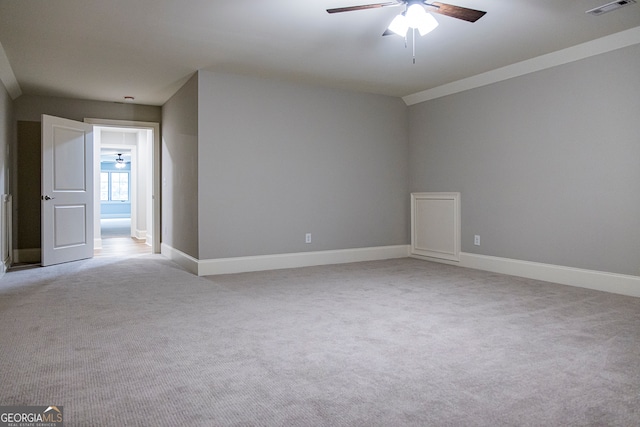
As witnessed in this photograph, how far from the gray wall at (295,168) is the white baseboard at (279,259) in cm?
8

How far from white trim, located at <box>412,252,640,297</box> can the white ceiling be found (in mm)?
2196

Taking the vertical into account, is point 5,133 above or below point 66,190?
above

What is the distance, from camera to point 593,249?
4.21 metres

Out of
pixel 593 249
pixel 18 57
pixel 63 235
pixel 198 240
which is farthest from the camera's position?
pixel 63 235

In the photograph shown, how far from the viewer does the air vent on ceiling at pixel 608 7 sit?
321cm

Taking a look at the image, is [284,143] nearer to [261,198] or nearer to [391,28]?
[261,198]

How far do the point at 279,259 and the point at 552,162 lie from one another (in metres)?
3.27

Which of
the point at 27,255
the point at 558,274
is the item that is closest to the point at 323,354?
the point at 558,274

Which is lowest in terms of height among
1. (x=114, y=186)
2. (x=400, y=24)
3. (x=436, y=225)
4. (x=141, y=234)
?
(x=141, y=234)

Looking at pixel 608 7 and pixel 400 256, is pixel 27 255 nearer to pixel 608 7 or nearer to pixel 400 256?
pixel 400 256

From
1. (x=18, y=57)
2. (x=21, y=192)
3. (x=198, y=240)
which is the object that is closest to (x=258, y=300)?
(x=198, y=240)

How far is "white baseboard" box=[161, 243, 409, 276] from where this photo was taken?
200 inches

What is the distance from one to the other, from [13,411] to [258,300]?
2.10 m

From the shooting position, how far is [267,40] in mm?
4066
